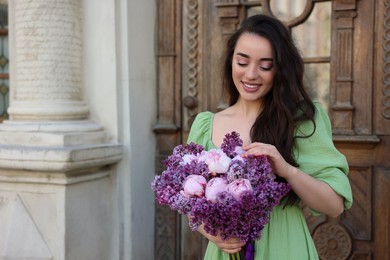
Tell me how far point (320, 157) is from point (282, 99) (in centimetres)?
24

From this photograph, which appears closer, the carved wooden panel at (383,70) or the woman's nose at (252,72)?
the woman's nose at (252,72)

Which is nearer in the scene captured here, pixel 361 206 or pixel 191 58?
pixel 361 206

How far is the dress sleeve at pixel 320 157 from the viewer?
1.83 metres

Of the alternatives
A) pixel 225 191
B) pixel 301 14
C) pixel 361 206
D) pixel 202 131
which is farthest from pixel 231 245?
pixel 301 14

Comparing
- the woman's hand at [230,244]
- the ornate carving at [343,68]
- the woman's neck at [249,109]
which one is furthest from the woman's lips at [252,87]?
the ornate carving at [343,68]

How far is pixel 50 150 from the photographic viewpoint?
3.11m

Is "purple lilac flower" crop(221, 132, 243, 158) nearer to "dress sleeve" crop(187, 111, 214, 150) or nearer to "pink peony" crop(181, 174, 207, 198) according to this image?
"pink peony" crop(181, 174, 207, 198)

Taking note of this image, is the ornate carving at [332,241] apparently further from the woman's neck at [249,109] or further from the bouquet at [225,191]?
the bouquet at [225,191]

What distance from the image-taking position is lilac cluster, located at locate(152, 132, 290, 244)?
1558 millimetres

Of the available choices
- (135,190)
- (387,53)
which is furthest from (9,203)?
(387,53)

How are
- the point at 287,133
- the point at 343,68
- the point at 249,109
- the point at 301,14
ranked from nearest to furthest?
the point at 287,133, the point at 249,109, the point at 343,68, the point at 301,14

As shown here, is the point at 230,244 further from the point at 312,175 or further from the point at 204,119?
the point at 204,119

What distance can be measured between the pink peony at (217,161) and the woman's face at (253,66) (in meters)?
0.34

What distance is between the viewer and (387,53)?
3039mm
